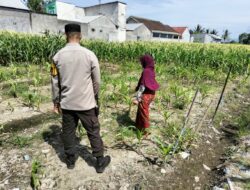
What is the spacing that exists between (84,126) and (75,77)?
2.33 ft

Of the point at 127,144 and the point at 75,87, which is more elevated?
the point at 75,87

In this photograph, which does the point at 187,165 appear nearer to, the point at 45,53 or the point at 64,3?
the point at 45,53

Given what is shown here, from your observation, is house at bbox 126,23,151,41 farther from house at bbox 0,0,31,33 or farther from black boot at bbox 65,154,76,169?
black boot at bbox 65,154,76,169

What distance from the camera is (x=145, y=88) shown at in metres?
4.23

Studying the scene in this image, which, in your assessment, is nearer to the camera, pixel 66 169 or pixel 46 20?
pixel 66 169

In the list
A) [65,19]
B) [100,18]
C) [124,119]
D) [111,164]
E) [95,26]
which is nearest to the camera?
[111,164]

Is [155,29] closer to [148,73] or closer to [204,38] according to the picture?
[204,38]

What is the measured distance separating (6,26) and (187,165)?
31.4 meters

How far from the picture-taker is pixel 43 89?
7457mm

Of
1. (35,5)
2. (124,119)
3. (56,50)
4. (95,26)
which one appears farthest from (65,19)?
(124,119)

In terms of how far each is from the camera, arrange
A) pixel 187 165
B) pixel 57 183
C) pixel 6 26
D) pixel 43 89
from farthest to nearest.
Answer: pixel 6 26 → pixel 43 89 → pixel 187 165 → pixel 57 183

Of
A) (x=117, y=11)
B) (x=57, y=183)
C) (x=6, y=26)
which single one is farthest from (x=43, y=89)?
(x=117, y=11)

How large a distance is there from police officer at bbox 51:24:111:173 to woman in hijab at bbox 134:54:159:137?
113 cm

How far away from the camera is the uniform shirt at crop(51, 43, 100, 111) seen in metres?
3.01
